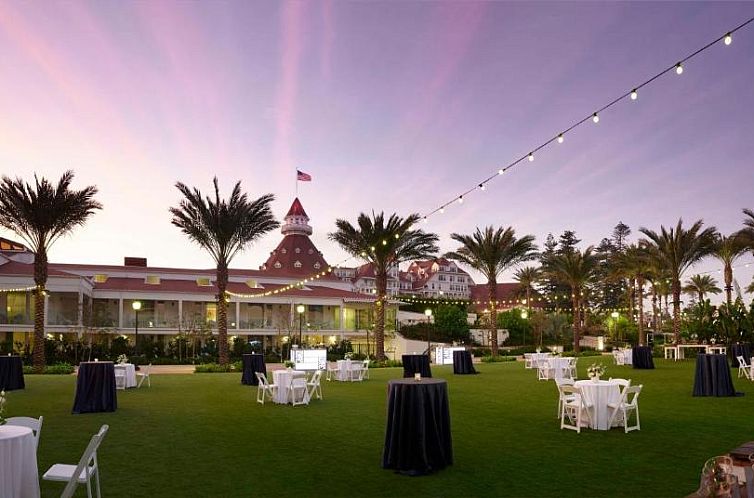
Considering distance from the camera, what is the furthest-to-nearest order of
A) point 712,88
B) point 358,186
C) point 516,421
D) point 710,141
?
point 358,186
point 710,141
point 712,88
point 516,421

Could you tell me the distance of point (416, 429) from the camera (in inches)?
281

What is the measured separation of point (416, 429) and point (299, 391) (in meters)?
7.60

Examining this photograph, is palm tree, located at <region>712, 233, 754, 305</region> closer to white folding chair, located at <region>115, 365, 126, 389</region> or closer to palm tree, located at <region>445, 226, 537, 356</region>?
palm tree, located at <region>445, 226, 537, 356</region>

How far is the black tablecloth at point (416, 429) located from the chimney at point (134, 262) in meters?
→ 42.3

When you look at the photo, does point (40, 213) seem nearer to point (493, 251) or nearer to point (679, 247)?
point (493, 251)

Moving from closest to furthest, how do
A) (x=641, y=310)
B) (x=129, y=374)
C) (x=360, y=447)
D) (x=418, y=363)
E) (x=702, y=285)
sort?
(x=360, y=447) → (x=129, y=374) → (x=418, y=363) → (x=641, y=310) → (x=702, y=285)

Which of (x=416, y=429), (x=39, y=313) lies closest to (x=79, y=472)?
(x=416, y=429)

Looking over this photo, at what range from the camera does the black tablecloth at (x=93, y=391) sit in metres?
12.8

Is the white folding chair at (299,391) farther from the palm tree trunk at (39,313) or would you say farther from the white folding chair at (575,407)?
the palm tree trunk at (39,313)

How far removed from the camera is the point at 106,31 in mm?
15492

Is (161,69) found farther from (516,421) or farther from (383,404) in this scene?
(516,421)

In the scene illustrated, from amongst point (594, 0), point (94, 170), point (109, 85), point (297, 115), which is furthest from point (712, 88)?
point (94, 170)

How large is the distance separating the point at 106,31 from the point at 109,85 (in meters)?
3.02

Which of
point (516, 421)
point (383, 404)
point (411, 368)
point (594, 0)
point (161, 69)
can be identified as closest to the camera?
point (516, 421)
